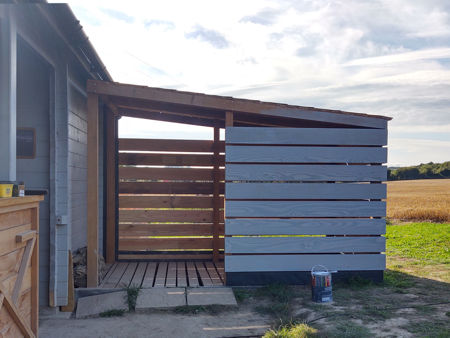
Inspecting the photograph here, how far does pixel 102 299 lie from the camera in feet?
19.5

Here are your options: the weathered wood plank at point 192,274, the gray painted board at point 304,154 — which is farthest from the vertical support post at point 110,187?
the gray painted board at point 304,154

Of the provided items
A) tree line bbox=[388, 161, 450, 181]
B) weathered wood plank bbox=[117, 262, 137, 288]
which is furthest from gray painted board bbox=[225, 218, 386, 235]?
tree line bbox=[388, 161, 450, 181]

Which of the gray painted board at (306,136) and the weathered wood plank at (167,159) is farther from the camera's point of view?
the weathered wood plank at (167,159)

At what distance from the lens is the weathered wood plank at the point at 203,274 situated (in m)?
6.56

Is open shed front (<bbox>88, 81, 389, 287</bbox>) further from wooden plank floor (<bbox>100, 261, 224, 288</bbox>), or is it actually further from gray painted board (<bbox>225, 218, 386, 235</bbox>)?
wooden plank floor (<bbox>100, 261, 224, 288</bbox>)

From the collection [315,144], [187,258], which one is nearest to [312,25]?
[315,144]

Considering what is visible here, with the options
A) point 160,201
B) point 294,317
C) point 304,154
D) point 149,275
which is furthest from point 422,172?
point 294,317

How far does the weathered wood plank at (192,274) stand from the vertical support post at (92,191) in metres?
1.29

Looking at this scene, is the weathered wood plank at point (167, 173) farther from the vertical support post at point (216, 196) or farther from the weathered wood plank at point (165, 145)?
the weathered wood plank at point (165, 145)

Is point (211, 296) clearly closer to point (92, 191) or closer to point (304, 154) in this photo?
point (92, 191)

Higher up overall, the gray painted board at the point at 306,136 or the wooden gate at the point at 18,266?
the gray painted board at the point at 306,136

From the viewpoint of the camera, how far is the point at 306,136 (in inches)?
256

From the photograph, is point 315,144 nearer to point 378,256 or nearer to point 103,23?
point 378,256

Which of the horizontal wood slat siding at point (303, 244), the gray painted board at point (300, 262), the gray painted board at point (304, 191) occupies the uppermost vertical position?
the gray painted board at point (304, 191)
